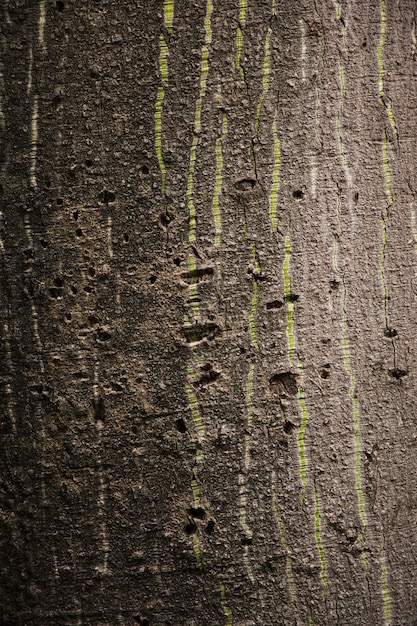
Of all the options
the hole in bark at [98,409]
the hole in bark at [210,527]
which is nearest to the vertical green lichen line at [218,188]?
the hole in bark at [98,409]

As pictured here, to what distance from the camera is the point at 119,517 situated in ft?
3.38

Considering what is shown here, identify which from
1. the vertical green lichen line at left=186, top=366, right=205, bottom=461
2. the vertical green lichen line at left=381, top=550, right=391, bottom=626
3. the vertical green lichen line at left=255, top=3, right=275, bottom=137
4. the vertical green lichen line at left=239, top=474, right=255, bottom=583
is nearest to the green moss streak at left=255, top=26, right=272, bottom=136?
the vertical green lichen line at left=255, top=3, right=275, bottom=137

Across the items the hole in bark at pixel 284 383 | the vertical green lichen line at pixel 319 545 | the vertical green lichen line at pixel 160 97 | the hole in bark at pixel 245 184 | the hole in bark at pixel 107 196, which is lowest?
the vertical green lichen line at pixel 319 545

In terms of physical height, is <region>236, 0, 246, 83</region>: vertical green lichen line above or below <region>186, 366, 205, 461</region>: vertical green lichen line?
above

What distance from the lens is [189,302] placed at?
40.7 inches

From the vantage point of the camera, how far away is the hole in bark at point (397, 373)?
110 cm

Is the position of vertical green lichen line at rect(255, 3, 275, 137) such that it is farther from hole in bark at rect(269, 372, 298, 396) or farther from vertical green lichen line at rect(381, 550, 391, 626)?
vertical green lichen line at rect(381, 550, 391, 626)

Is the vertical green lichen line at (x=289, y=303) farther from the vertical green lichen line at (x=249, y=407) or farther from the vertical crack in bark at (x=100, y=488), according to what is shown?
the vertical crack in bark at (x=100, y=488)

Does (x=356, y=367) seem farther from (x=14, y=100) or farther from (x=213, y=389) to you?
(x=14, y=100)

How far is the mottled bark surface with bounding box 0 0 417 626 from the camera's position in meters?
1.00

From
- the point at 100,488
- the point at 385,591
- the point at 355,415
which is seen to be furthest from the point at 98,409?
the point at 385,591

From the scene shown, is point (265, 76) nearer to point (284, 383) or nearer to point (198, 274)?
point (198, 274)

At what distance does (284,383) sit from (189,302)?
228 mm

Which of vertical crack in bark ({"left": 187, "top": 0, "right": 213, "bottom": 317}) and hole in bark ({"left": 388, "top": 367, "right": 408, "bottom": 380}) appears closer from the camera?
vertical crack in bark ({"left": 187, "top": 0, "right": 213, "bottom": 317})
